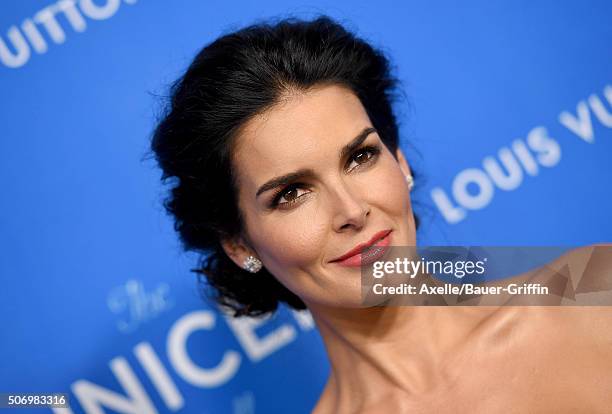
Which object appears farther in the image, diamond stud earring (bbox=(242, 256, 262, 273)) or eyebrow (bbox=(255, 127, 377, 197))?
diamond stud earring (bbox=(242, 256, 262, 273))

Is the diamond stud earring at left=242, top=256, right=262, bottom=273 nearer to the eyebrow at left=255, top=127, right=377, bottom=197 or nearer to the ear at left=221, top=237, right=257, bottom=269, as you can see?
the ear at left=221, top=237, right=257, bottom=269

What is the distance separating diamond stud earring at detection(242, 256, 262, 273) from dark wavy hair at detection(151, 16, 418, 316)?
0.27 ft

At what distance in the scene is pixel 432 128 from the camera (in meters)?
2.46

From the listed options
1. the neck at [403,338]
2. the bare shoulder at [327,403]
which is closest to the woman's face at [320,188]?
the neck at [403,338]

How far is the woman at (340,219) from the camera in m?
1.70

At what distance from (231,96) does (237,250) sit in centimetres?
47

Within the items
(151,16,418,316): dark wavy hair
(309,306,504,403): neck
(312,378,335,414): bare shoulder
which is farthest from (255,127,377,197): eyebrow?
(312,378,335,414): bare shoulder

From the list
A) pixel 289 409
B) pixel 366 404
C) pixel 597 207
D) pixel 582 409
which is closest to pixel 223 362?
pixel 289 409

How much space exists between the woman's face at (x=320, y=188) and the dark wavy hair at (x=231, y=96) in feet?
0.19

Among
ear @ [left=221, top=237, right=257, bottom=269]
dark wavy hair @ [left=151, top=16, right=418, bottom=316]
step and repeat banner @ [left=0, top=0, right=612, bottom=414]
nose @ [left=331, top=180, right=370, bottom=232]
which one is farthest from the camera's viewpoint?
step and repeat banner @ [left=0, top=0, right=612, bottom=414]

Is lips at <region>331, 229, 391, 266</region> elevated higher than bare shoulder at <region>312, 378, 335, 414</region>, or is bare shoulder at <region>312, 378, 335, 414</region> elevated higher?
lips at <region>331, 229, 391, 266</region>

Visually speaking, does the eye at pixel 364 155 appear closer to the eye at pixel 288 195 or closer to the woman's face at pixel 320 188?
the woman's face at pixel 320 188

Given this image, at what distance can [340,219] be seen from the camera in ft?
5.51

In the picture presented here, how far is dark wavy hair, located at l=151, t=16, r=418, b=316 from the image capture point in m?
1.81
